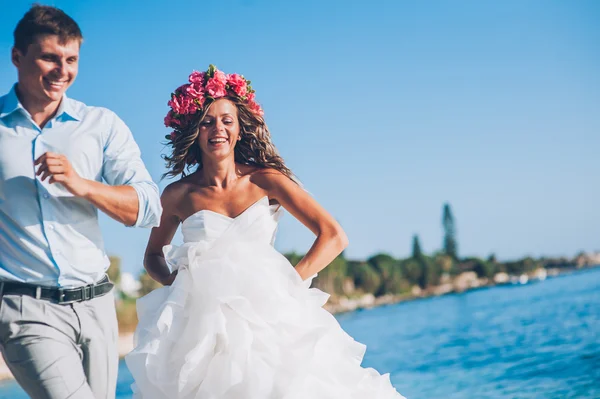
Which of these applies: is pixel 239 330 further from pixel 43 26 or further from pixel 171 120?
pixel 43 26

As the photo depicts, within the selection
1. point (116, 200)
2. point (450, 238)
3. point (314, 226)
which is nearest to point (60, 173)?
point (116, 200)

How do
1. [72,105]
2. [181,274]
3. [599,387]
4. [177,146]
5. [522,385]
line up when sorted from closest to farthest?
1. [72,105]
2. [181,274]
3. [177,146]
4. [599,387]
5. [522,385]

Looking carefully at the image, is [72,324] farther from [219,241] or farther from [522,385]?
[522,385]

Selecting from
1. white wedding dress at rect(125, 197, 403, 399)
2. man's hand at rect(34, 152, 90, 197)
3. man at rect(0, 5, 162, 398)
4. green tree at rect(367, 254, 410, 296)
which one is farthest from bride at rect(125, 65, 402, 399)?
green tree at rect(367, 254, 410, 296)

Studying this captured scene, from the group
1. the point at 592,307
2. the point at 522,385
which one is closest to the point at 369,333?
the point at 592,307

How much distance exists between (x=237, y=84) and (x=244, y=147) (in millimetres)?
332

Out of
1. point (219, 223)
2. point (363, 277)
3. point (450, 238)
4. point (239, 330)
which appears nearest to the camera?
point (239, 330)

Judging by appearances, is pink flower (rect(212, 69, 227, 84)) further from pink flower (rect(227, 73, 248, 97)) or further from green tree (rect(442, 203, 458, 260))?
green tree (rect(442, 203, 458, 260))

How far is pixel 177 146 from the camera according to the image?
4113 millimetres

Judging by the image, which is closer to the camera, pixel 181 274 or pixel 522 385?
pixel 181 274

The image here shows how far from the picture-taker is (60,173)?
2.42m

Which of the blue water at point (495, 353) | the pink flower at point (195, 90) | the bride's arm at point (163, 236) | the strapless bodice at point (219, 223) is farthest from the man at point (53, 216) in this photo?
the blue water at point (495, 353)

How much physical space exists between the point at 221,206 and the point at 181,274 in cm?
42

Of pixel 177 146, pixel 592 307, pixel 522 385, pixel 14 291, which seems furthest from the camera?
pixel 592 307
